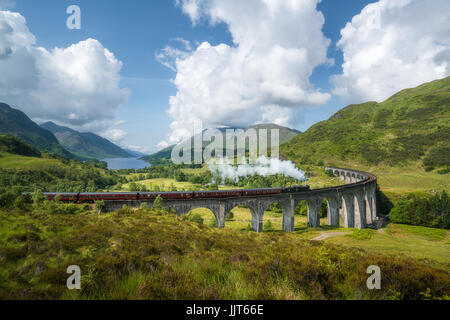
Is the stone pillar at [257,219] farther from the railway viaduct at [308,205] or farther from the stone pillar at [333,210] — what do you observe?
the stone pillar at [333,210]

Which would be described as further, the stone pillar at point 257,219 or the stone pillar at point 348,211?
the stone pillar at point 348,211

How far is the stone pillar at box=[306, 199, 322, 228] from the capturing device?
39250 millimetres

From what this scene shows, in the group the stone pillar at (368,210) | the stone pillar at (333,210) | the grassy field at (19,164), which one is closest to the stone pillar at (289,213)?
the stone pillar at (333,210)

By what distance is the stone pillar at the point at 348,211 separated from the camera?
4544cm

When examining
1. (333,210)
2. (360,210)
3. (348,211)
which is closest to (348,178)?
(360,210)

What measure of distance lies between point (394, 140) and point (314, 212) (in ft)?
467

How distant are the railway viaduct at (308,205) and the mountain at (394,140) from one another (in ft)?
284

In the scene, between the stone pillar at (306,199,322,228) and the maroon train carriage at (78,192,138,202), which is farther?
the stone pillar at (306,199,322,228)

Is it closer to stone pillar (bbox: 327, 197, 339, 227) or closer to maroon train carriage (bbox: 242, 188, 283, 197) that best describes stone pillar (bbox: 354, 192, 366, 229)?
stone pillar (bbox: 327, 197, 339, 227)

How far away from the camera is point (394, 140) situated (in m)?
137

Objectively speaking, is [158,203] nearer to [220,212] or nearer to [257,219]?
[220,212]

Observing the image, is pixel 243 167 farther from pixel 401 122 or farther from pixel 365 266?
pixel 401 122
